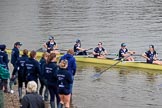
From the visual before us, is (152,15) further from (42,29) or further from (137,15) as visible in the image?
(42,29)

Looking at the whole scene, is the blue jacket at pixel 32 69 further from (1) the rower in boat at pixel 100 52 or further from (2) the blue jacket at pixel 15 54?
(1) the rower in boat at pixel 100 52

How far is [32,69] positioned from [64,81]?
169 cm

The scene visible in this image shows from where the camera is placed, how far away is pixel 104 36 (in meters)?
38.2

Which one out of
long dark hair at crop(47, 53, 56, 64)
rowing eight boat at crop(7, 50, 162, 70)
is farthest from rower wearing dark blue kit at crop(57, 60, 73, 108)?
rowing eight boat at crop(7, 50, 162, 70)

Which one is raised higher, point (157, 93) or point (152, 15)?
point (152, 15)

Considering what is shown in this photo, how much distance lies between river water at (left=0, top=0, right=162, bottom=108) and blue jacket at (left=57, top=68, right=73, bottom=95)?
3.38 meters

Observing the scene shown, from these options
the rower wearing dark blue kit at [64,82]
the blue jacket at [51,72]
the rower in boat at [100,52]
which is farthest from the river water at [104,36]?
the rower wearing dark blue kit at [64,82]

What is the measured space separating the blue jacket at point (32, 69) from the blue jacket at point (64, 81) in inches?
55.2

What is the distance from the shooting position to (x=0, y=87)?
48.0ft

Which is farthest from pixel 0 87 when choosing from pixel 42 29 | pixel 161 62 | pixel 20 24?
pixel 20 24

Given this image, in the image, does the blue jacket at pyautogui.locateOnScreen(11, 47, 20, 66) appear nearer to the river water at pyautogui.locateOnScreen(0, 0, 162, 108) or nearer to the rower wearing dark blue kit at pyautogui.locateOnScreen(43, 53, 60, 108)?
the river water at pyautogui.locateOnScreen(0, 0, 162, 108)

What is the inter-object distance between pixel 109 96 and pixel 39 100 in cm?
870

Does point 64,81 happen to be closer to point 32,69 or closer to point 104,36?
point 32,69

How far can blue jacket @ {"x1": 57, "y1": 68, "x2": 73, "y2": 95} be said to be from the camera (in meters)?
12.7
